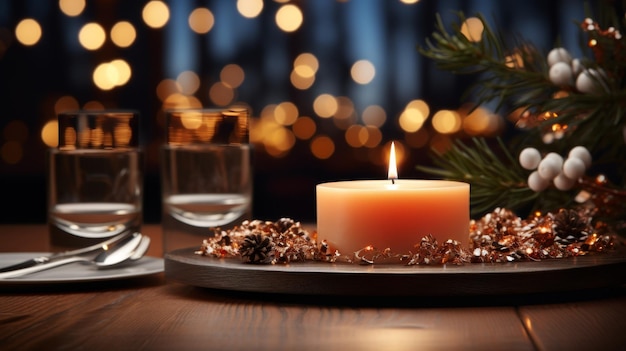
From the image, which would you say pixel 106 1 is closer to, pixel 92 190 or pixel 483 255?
pixel 92 190

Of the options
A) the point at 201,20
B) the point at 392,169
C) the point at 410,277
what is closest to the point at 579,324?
the point at 410,277

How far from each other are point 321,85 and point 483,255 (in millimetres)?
1728

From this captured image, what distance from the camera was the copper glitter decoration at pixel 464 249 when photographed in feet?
2.04

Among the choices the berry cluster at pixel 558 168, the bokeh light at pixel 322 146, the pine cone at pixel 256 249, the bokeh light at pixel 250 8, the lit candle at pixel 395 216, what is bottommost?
the bokeh light at pixel 322 146

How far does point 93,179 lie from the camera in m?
0.82

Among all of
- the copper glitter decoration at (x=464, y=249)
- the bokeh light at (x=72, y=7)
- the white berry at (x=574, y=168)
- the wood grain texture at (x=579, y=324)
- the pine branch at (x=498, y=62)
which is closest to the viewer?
the wood grain texture at (x=579, y=324)

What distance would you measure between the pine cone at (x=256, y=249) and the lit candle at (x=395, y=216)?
0.17ft

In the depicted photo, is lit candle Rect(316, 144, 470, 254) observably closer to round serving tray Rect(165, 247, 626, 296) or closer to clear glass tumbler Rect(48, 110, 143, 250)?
round serving tray Rect(165, 247, 626, 296)

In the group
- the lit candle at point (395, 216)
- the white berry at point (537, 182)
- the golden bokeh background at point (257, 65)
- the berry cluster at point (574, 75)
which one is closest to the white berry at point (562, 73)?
the berry cluster at point (574, 75)

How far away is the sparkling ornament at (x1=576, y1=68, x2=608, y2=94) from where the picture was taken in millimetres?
782

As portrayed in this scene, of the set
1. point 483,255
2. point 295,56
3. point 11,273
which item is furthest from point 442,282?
point 295,56

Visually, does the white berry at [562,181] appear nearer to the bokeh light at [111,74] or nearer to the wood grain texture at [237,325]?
the wood grain texture at [237,325]

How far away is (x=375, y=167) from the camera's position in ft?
7.34

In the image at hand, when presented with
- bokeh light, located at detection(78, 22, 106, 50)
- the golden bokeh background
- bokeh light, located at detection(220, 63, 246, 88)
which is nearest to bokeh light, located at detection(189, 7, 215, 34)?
the golden bokeh background
